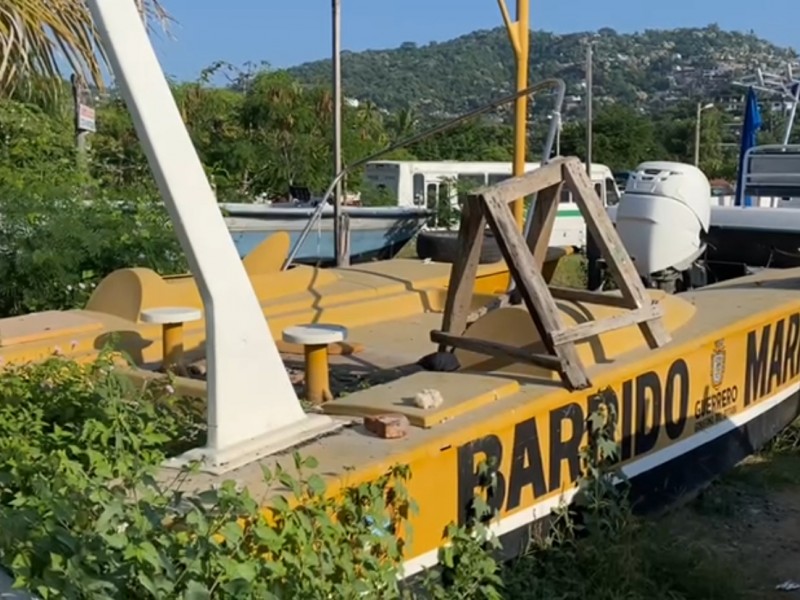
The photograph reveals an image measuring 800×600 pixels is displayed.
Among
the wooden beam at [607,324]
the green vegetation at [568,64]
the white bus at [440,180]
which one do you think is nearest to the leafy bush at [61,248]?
the wooden beam at [607,324]

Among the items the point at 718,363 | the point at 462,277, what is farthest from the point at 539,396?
the point at 718,363

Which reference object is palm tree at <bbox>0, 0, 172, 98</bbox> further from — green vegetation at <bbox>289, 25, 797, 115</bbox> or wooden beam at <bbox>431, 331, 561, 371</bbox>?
green vegetation at <bbox>289, 25, 797, 115</bbox>

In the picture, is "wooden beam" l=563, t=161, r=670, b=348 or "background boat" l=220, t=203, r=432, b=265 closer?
"wooden beam" l=563, t=161, r=670, b=348

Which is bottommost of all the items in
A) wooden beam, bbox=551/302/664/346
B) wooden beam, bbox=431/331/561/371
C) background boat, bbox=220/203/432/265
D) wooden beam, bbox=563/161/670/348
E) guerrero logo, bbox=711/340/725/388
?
background boat, bbox=220/203/432/265

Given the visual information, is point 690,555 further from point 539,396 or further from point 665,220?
point 665,220

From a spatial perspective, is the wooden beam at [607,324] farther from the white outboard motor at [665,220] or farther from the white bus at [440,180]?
the white bus at [440,180]

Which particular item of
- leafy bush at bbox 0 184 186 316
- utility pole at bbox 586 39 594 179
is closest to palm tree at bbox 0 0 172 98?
leafy bush at bbox 0 184 186 316

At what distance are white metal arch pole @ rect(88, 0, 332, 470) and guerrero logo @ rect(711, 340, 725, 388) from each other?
2.33 meters

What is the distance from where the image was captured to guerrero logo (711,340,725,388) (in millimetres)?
4684

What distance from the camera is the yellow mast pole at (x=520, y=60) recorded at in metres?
5.65

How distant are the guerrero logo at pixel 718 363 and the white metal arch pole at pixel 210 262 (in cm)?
233

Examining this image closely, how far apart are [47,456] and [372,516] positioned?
31.7 inches

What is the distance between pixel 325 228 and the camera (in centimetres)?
1270

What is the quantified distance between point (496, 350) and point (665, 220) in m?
2.80
